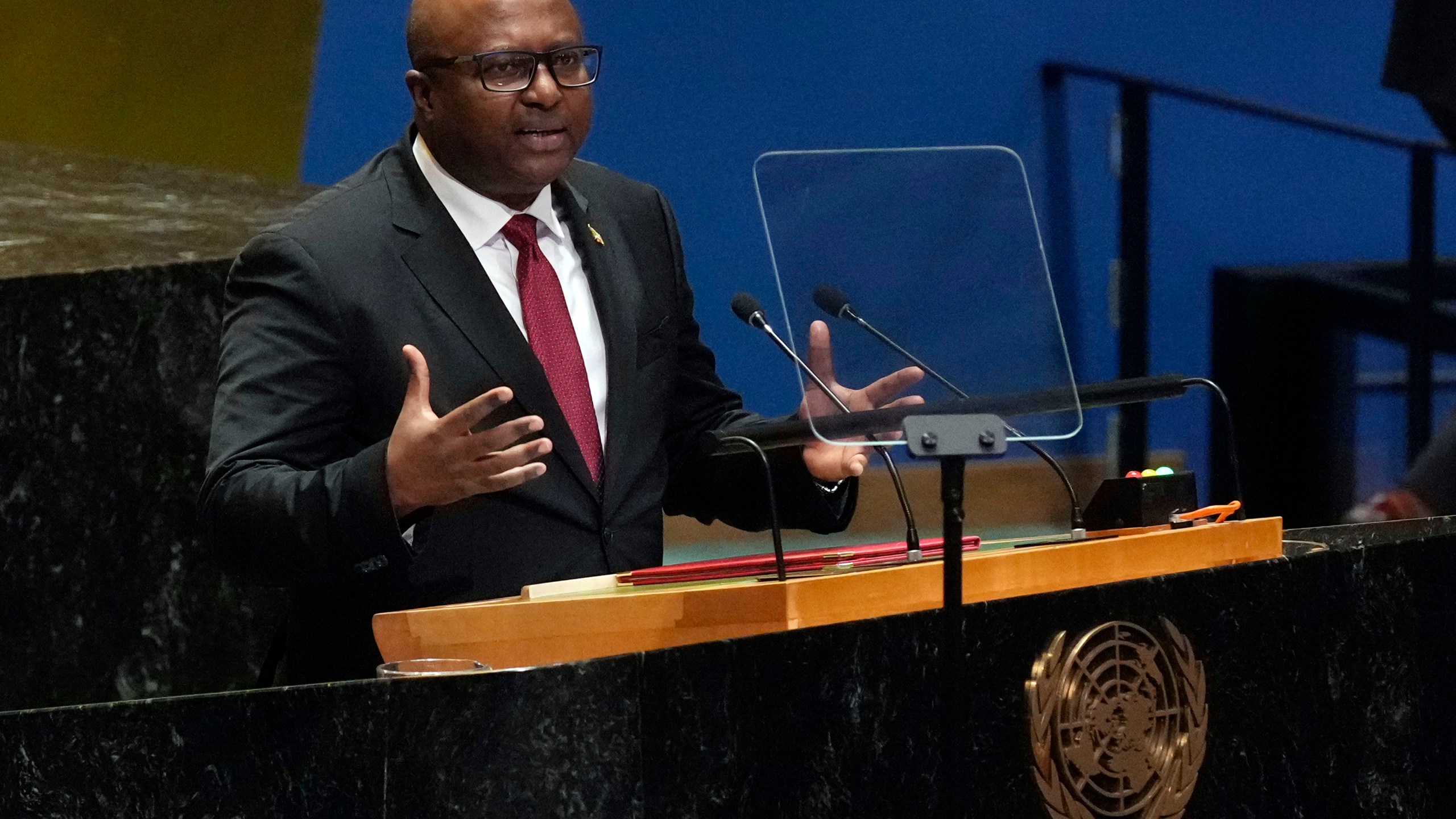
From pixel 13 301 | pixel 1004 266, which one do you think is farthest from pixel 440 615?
pixel 13 301

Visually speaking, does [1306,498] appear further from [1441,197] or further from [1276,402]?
[1441,197]

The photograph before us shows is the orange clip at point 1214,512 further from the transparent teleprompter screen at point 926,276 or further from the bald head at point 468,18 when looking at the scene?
the bald head at point 468,18

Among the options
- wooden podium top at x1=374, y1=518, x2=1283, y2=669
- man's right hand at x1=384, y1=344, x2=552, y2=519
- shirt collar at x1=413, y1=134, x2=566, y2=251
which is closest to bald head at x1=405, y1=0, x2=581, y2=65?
shirt collar at x1=413, y1=134, x2=566, y2=251

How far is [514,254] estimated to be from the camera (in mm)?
2119

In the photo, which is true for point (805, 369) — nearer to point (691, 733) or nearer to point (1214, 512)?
point (691, 733)

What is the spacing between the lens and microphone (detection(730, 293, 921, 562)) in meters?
1.60

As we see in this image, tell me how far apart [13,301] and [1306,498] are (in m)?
3.35

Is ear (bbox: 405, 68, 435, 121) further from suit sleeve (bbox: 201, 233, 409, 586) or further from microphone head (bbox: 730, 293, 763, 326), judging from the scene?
microphone head (bbox: 730, 293, 763, 326)

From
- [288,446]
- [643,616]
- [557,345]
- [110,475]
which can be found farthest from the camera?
[110,475]

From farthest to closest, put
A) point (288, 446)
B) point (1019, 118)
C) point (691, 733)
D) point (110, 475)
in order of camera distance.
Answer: point (1019, 118) → point (110, 475) → point (288, 446) → point (691, 733)

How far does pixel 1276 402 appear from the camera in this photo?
4.83 m

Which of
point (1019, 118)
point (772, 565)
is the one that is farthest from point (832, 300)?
point (1019, 118)

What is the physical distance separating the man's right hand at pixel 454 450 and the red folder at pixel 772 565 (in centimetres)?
16

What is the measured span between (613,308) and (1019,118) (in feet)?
8.54
